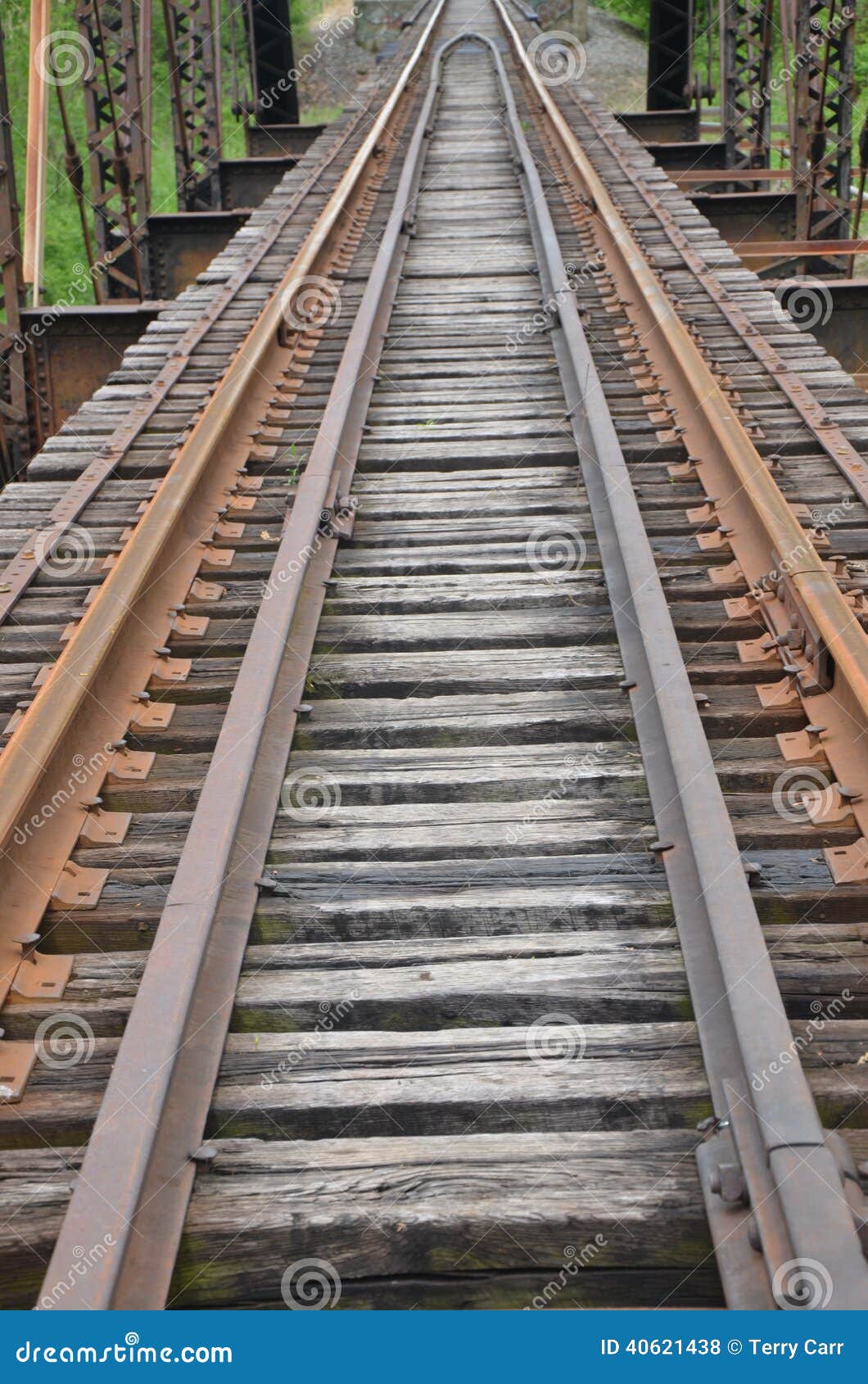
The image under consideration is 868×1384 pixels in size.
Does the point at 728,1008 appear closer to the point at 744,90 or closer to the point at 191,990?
the point at 191,990

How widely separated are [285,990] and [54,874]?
69 centimetres

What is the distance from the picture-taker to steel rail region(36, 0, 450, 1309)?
7.25 ft

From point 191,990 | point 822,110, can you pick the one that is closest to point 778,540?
point 191,990

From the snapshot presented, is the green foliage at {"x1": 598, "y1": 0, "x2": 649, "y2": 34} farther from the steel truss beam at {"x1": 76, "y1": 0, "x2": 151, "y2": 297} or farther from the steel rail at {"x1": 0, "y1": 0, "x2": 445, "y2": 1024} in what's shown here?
the steel rail at {"x1": 0, "y1": 0, "x2": 445, "y2": 1024}

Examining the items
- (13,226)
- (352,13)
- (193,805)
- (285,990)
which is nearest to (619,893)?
(285,990)

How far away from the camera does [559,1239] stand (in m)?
2.35

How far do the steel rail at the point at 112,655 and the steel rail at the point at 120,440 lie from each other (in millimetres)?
319

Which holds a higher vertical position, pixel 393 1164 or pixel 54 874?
pixel 54 874

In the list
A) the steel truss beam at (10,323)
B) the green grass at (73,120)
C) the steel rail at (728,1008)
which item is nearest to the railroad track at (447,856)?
the steel rail at (728,1008)

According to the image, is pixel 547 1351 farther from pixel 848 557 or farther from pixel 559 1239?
pixel 848 557

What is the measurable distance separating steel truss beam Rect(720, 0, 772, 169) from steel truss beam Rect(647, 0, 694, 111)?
18.2ft

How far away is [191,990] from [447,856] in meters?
0.87

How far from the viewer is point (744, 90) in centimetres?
1448

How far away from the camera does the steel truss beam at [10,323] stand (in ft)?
25.9
